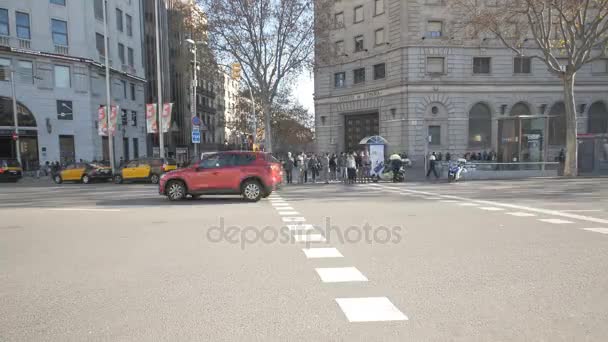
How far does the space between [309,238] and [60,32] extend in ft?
121

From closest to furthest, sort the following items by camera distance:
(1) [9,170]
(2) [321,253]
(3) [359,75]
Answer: (2) [321,253]
(1) [9,170]
(3) [359,75]

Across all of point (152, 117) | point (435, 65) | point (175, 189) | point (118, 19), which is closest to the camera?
point (175, 189)

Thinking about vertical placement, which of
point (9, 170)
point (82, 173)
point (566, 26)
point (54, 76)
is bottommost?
point (82, 173)

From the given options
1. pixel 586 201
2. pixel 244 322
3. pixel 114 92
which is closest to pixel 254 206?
pixel 244 322

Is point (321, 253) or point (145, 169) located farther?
point (145, 169)

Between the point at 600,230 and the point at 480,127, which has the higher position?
the point at 480,127

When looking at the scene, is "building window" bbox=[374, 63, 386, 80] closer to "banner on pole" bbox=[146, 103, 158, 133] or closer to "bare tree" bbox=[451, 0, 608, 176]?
"bare tree" bbox=[451, 0, 608, 176]

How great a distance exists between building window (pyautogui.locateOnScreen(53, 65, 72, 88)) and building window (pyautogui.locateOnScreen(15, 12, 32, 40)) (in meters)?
3.08

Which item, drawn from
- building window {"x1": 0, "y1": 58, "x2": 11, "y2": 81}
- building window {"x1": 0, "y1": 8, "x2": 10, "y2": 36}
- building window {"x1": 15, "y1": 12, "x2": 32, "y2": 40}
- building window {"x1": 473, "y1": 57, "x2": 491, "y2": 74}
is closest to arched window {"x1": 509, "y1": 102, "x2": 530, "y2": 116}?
building window {"x1": 473, "y1": 57, "x2": 491, "y2": 74}

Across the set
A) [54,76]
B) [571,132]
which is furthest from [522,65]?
[54,76]

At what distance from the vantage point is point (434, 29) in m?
34.1

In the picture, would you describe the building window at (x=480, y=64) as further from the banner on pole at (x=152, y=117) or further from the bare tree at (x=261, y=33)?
the banner on pole at (x=152, y=117)

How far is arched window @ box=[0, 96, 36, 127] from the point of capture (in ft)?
104

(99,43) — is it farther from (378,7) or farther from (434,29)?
(434,29)
